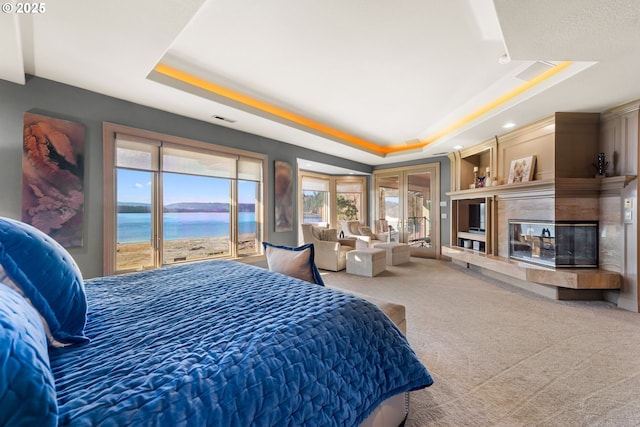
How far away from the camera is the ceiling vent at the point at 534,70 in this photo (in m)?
2.62

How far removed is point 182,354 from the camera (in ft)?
2.77

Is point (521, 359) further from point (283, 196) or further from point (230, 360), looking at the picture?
point (283, 196)

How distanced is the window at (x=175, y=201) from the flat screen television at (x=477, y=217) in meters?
4.26

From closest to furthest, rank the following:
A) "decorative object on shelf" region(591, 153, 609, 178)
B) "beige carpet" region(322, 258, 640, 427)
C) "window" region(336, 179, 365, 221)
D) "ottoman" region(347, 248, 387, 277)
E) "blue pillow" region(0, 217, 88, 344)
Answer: "blue pillow" region(0, 217, 88, 344) < "beige carpet" region(322, 258, 640, 427) < "decorative object on shelf" region(591, 153, 609, 178) < "ottoman" region(347, 248, 387, 277) < "window" region(336, 179, 365, 221)

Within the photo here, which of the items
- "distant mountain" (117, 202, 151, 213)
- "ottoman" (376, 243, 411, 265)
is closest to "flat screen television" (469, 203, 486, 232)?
"ottoman" (376, 243, 411, 265)

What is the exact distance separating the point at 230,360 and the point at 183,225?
3475 mm

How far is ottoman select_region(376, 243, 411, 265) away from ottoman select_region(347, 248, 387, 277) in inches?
25.9

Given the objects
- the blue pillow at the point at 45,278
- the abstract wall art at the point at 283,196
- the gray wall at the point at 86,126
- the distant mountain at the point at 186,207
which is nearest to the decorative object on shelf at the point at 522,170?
the abstract wall art at the point at 283,196

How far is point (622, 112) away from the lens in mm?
3221

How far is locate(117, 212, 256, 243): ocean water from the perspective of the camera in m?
3.22

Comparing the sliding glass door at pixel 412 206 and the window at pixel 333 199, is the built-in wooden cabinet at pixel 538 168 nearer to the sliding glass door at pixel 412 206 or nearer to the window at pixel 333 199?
the sliding glass door at pixel 412 206

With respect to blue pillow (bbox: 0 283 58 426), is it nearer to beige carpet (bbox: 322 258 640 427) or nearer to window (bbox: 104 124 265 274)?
beige carpet (bbox: 322 258 640 427)

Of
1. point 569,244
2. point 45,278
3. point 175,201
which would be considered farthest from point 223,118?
point 569,244

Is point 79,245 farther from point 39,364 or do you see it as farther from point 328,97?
point 328,97
